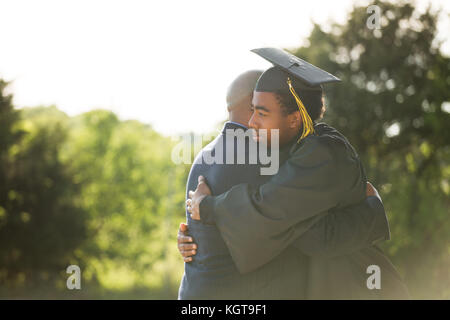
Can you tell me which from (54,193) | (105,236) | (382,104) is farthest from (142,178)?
(382,104)

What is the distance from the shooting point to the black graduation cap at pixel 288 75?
294 cm

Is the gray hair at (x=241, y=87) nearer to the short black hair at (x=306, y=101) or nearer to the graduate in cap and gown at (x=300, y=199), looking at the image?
the graduate in cap and gown at (x=300, y=199)

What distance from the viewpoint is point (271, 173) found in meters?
2.99

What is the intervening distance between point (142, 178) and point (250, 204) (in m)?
30.2

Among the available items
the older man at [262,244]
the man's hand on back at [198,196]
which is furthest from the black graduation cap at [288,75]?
the man's hand on back at [198,196]

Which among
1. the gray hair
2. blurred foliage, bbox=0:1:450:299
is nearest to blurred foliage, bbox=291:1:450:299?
blurred foliage, bbox=0:1:450:299

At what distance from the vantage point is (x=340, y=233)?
2.88m

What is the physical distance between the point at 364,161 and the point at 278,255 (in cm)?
1573

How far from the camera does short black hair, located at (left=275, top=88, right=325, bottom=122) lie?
296cm

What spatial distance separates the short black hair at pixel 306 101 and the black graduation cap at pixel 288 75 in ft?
0.10

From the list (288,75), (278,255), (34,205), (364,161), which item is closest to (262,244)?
(278,255)

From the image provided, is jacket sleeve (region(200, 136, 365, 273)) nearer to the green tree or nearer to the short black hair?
the short black hair

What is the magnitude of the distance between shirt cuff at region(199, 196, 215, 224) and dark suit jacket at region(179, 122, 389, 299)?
85mm

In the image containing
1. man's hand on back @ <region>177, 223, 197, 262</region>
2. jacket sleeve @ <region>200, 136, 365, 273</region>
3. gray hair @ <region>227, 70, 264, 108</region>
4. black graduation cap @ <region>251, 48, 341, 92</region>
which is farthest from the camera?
gray hair @ <region>227, 70, 264, 108</region>
